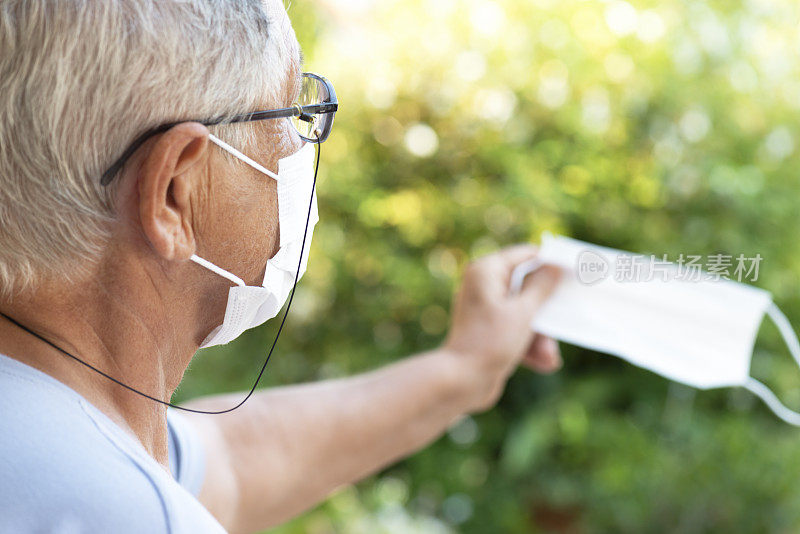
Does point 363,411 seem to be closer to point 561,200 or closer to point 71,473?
point 71,473

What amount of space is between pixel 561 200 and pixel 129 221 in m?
2.56

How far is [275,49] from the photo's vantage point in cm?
107

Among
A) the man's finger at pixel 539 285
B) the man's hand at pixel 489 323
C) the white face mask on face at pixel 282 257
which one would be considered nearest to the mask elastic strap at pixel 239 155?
the white face mask on face at pixel 282 257

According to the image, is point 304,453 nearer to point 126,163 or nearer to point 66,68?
point 126,163

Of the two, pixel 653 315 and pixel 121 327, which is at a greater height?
pixel 121 327

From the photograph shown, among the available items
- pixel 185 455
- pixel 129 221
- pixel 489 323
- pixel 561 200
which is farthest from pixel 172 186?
pixel 561 200

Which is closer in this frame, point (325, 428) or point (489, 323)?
point (325, 428)

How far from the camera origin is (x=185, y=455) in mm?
1473

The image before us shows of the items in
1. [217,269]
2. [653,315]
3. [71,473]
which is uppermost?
[217,269]

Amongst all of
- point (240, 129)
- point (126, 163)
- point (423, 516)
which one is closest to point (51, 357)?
point (126, 163)

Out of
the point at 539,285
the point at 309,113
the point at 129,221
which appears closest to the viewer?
the point at 129,221

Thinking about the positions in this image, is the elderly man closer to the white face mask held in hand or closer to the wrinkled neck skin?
the wrinkled neck skin

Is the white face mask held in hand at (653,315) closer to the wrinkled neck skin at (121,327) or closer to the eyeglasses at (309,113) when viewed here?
the eyeglasses at (309,113)

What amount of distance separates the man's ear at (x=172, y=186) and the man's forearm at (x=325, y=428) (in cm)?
74
